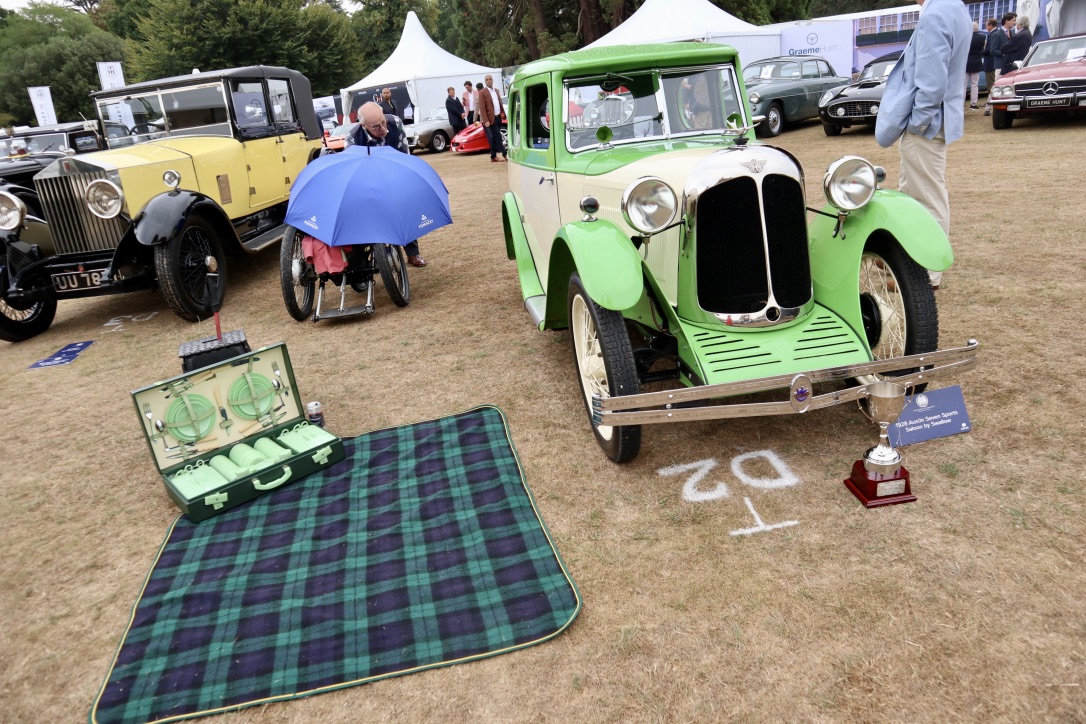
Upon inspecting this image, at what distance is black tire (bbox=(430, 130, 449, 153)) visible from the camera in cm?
1981

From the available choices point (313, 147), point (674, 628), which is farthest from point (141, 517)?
point (313, 147)

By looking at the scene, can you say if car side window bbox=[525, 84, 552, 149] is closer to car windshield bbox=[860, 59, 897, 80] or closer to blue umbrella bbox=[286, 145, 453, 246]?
blue umbrella bbox=[286, 145, 453, 246]

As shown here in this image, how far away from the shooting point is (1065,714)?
1835 millimetres

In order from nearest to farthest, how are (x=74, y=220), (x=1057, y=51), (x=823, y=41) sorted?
1. (x=74, y=220)
2. (x=1057, y=51)
3. (x=823, y=41)

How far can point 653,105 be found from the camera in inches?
156

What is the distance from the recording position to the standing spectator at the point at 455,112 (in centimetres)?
1816

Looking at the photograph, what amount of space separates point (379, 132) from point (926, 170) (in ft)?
15.9

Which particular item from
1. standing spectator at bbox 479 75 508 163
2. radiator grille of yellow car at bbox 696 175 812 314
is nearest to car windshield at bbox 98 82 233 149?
radiator grille of yellow car at bbox 696 175 812 314

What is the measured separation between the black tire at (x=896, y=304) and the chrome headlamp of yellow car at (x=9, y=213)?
6.63 meters

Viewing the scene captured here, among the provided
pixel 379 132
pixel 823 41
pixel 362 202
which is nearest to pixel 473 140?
pixel 823 41

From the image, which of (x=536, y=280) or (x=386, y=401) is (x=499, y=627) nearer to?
(x=386, y=401)

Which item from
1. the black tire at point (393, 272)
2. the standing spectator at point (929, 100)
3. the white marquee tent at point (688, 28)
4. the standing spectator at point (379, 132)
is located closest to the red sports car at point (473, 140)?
the white marquee tent at point (688, 28)

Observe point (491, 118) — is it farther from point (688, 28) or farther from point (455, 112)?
point (688, 28)

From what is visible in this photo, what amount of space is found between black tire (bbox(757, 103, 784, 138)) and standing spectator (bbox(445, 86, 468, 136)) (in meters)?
7.97
